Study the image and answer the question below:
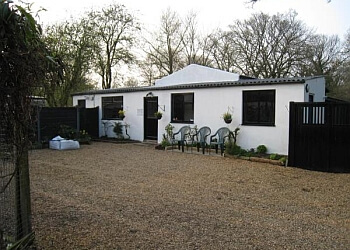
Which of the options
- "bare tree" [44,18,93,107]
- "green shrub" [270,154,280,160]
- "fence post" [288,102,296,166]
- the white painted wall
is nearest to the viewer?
"fence post" [288,102,296,166]

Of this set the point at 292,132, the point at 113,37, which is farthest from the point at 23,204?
the point at 113,37

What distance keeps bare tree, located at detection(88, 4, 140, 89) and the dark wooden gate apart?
1586 centimetres

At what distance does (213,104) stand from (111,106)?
19.3 ft

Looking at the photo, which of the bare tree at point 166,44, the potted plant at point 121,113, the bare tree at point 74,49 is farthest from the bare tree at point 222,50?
the potted plant at point 121,113

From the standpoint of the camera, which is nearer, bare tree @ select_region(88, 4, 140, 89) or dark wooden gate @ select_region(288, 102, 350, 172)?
dark wooden gate @ select_region(288, 102, 350, 172)

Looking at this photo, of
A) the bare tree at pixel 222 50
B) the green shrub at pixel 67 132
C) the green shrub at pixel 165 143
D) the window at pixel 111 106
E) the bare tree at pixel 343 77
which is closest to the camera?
the green shrub at pixel 165 143

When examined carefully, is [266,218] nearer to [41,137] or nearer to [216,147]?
Result: [216,147]

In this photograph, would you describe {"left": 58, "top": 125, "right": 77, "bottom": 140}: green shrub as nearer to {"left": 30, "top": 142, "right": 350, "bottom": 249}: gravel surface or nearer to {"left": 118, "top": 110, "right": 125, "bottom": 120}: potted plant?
{"left": 118, "top": 110, "right": 125, "bottom": 120}: potted plant

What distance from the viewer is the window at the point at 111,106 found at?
14656 mm

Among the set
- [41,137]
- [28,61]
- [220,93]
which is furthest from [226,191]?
[41,137]

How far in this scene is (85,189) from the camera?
553cm

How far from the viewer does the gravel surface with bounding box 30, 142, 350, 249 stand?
11.0 feet

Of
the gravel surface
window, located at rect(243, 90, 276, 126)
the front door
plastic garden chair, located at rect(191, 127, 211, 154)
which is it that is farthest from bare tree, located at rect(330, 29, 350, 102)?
the gravel surface

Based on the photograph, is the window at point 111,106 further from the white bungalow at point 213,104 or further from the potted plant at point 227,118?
the potted plant at point 227,118
